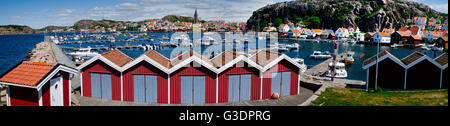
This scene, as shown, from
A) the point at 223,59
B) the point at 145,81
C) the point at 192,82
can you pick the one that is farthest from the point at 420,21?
the point at 145,81

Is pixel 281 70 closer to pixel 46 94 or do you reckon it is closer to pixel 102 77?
pixel 102 77

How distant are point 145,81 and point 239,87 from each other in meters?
4.88

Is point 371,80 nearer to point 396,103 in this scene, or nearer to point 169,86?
point 396,103

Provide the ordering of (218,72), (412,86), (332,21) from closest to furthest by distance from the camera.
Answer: (218,72), (412,86), (332,21)

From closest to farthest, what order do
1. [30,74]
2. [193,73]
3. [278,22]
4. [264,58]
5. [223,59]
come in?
[30,74]
[193,73]
[223,59]
[264,58]
[278,22]

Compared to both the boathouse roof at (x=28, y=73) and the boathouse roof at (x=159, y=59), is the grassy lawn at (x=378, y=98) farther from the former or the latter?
the boathouse roof at (x=28, y=73)

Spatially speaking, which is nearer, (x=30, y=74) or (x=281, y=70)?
(x=30, y=74)

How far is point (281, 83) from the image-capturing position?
1606 centimetres

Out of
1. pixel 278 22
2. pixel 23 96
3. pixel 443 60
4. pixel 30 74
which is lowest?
pixel 23 96

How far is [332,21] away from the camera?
468 ft

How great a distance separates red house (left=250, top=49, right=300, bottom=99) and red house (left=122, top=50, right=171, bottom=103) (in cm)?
522
